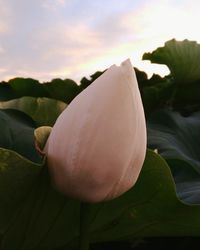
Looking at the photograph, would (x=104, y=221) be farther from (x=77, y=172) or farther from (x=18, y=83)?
(x=18, y=83)

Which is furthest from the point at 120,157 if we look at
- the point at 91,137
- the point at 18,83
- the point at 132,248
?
the point at 18,83

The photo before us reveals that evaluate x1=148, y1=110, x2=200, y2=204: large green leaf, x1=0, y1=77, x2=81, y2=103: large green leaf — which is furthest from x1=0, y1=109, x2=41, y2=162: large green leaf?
x1=0, y1=77, x2=81, y2=103: large green leaf

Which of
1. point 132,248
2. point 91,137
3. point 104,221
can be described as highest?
point 91,137

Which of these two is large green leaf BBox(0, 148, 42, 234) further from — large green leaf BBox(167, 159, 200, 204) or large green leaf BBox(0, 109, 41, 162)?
large green leaf BBox(167, 159, 200, 204)

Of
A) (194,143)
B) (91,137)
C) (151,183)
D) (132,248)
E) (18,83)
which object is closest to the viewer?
(91,137)

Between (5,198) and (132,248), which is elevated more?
(5,198)

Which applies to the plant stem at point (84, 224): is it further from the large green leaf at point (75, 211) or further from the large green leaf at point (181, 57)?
the large green leaf at point (181, 57)

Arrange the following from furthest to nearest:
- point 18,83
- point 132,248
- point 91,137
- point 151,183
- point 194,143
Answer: point 18,83 → point 194,143 → point 132,248 → point 151,183 → point 91,137
